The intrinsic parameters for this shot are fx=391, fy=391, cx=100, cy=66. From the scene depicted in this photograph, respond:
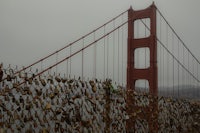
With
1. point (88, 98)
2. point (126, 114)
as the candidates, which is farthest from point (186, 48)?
point (88, 98)

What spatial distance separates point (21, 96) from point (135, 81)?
6433 mm

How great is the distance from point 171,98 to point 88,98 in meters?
3.97

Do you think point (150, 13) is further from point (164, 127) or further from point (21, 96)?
point (21, 96)

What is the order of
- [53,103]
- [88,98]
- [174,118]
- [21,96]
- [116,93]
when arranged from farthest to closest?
[174,118], [116,93], [88,98], [53,103], [21,96]

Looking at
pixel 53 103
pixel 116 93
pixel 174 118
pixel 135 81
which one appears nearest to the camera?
pixel 53 103

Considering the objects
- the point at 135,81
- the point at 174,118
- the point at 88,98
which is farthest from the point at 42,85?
the point at 135,81

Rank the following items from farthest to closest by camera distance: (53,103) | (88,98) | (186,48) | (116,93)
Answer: (186,48) < (116,93) < (88,98) < (53,103)

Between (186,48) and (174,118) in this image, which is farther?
(186,48)

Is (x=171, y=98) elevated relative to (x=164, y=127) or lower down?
elevated

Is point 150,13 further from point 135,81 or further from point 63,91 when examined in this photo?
point 63,91

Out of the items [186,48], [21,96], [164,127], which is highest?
[186,48]

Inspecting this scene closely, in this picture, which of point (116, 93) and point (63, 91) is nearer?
point (63, 91)

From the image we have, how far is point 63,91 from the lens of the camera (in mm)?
4672

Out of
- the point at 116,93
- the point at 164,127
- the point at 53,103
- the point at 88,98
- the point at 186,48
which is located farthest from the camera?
the point at 186,48
